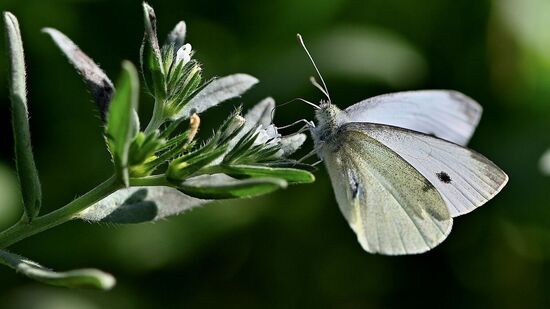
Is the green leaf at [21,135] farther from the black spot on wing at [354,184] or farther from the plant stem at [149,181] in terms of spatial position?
the black spot on wing at [354,184]

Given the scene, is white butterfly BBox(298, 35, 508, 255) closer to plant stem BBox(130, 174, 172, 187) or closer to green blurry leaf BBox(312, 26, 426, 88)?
plant stem BBox(130, 174, 172, 187)

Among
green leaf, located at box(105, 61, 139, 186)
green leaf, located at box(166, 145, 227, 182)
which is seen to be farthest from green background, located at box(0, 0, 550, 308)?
green leaf, located at box(105, 61, 139, 186)

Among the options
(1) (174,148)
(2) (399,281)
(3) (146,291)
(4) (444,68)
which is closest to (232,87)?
(1) (174,148)

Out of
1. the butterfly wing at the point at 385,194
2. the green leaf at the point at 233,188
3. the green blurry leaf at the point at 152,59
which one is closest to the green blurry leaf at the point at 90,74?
the green blurry leaf at the point at 152,59

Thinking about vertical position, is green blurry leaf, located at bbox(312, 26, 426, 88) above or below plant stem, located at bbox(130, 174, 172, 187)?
below

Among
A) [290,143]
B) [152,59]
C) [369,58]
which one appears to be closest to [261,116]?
[290,143]

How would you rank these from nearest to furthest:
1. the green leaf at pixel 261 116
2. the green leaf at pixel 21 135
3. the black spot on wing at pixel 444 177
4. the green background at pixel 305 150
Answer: the green leaf at pixel 21 135 < the green leaf at pixel 261 116 < the black spot on wing at pixel 444 177 < the green background at pixel 305 150
